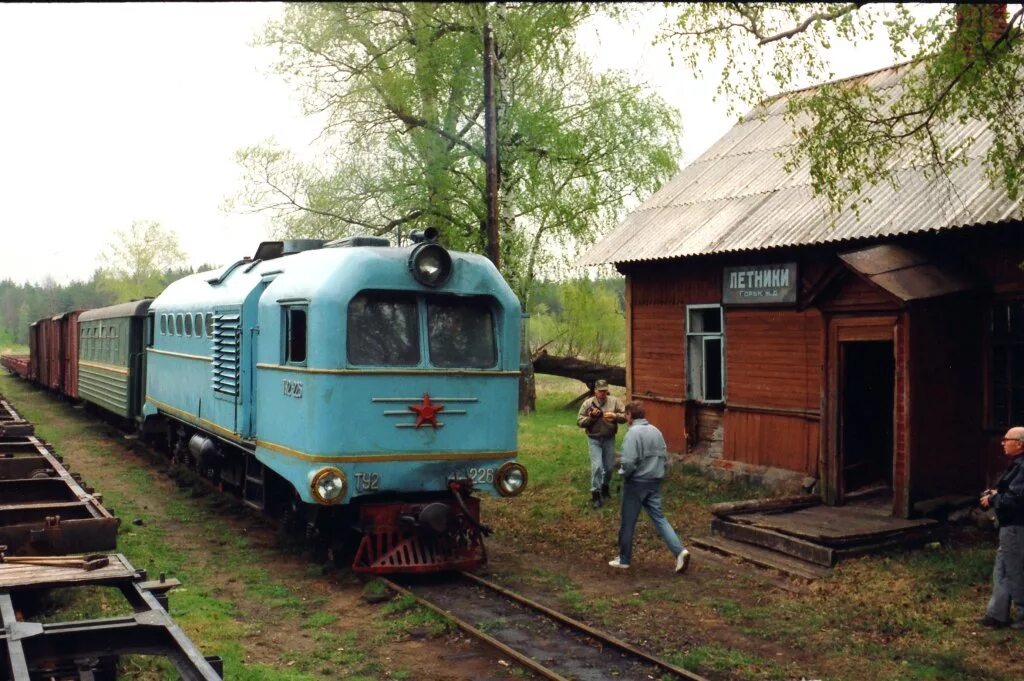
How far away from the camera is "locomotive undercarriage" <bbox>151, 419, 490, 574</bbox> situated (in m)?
9.55

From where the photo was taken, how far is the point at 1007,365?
1134 cm

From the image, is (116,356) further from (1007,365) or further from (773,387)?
(1007,365)

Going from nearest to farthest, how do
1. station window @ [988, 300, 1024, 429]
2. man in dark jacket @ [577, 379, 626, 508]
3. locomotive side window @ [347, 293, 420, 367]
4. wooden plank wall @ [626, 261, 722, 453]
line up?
locomotive side window @ [347, 293, 420, 367] → station window @ [988, 300, 1024, 429] → man in dark jacket @ [577, 379, 626, 508] → wooden plank wall @ [626, 261, 722, 453]

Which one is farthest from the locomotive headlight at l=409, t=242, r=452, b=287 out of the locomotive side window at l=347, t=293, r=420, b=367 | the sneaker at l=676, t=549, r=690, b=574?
the sneaker at l=676, t=549, r=690, b=574

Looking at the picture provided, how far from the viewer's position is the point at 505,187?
24.6 m

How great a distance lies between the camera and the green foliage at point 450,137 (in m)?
24.0

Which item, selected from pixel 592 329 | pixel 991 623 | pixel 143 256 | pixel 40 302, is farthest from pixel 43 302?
pixel 991 623

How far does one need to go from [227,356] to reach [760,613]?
650 cm

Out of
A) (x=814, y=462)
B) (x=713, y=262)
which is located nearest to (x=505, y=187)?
(x=713, y=262)

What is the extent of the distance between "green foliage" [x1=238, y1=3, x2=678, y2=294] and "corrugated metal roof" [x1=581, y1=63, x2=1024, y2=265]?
662 cm

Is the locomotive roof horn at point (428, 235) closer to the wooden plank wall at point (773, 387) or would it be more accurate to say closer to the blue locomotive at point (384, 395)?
the blue locomotive at point (384, 395)

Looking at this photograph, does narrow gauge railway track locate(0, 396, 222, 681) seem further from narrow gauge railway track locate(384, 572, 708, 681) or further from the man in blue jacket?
the man in blue jacket

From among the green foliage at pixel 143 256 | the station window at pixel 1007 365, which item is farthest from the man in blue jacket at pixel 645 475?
the green foliage at pixel 143 256

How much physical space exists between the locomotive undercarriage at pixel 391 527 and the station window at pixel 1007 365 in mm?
5905
